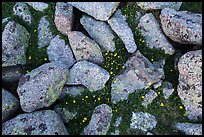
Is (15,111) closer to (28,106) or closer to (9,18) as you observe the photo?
(28,106)

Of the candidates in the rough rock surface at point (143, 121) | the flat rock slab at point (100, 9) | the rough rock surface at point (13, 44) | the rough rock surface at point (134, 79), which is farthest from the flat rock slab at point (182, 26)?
the rough rock surface at point (13, 44)

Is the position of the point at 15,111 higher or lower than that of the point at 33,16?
lower

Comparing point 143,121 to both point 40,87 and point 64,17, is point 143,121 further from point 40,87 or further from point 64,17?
point 64,17

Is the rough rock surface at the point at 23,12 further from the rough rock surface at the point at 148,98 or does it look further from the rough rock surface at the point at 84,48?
the rough rock surface at the point at 148,98

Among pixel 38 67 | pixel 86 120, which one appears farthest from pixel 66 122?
pixel 38 67

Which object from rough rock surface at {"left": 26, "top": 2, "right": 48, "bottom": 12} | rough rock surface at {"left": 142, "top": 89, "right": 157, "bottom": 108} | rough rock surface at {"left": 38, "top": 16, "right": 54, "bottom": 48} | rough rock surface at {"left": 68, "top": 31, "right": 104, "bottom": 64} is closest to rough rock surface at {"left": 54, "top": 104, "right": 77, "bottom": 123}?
rough rock surface at {"left": 68, "top": 31, "right": 104, "bottom": 64}

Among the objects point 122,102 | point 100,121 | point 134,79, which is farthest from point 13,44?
point 134,79

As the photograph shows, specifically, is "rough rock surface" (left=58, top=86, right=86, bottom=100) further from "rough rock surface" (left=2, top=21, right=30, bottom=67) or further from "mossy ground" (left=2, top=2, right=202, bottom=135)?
"rough rock surface" (left=2, top=21, right=30, bottom=67)
